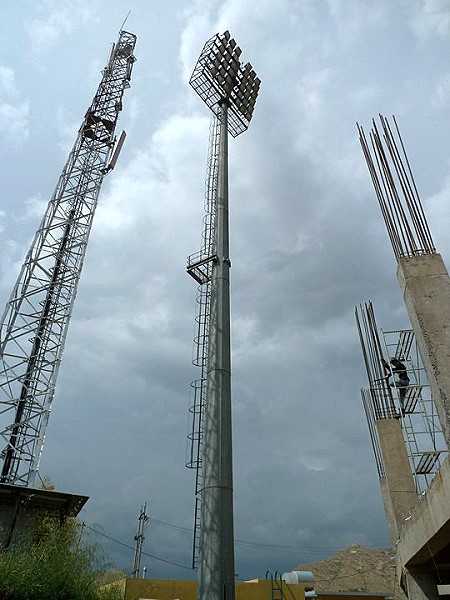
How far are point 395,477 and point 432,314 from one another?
10267 mm

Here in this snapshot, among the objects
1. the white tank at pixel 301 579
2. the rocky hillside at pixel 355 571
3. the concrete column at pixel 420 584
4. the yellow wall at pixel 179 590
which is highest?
the rocky hillside at pixel 355 571

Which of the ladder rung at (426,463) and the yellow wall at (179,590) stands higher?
the ladder rung at (426,463)

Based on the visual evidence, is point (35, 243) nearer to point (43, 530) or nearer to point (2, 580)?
point (43, 530)

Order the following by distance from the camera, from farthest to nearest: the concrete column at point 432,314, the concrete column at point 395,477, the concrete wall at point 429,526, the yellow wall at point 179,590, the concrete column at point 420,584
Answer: the concrete column at point 395,477
the yellow wall at point 179,590
the concrete column at point 420,584
the concrete column at point 432,314
the concrete wall at point 429,526

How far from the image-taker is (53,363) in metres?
20.2

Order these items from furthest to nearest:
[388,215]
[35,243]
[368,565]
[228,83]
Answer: [368,565] < [35,243] < [228,83] < [388,215]

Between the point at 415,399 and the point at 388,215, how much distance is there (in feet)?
23.0

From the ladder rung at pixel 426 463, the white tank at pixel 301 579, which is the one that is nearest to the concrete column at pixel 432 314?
the ladder rung at pixel 426 463

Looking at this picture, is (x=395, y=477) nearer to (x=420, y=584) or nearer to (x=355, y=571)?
(x=420, y=584)

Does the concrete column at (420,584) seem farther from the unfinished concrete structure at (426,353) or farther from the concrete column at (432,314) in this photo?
the concrete column at (432,314)

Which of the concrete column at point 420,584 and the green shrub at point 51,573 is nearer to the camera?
the green shrub at point 51,573

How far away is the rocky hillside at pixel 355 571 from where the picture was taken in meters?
39.2

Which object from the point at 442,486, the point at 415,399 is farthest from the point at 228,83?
the point at 442,486

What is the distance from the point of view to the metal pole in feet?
32.7
